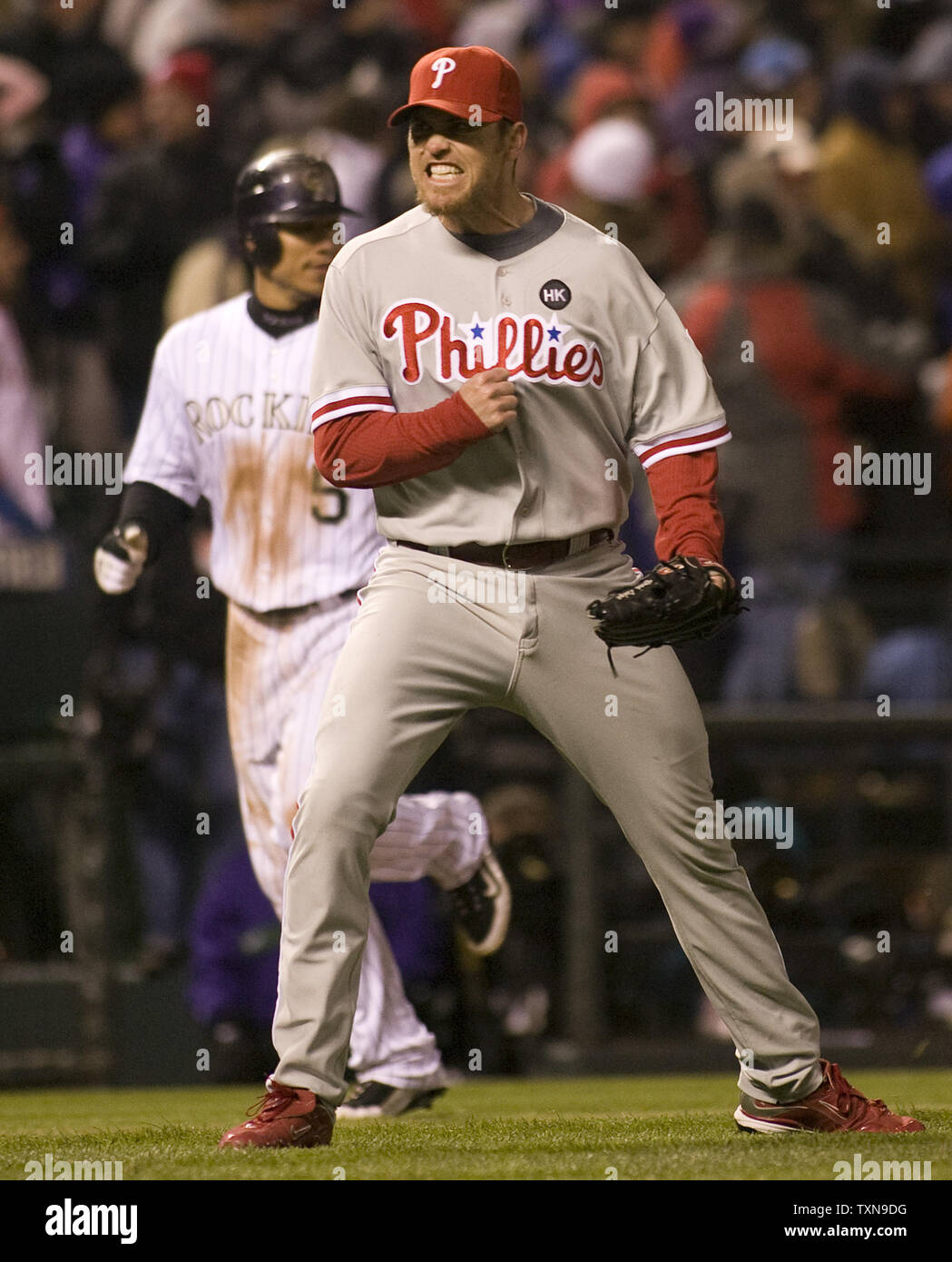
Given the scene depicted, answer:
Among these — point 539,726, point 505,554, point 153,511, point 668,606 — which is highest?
point 153,511

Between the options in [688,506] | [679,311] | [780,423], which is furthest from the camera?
A: [679,311]

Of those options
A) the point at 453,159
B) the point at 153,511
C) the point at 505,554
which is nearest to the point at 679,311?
the point at 153,511

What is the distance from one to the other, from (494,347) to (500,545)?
1.23ft

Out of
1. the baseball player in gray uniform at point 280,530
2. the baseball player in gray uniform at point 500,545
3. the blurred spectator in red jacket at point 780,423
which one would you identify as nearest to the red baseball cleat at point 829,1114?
the baseball player in gray uniform at point 500,545

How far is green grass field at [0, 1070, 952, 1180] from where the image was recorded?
3.47 meters

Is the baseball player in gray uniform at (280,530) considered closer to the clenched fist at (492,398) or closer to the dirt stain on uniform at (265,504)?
the dirt stain on uniform at (265,504)

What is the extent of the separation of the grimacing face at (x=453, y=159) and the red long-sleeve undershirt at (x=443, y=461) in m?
0.43

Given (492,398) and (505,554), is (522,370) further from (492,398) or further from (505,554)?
(505,554)

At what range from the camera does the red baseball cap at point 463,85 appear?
3.98m

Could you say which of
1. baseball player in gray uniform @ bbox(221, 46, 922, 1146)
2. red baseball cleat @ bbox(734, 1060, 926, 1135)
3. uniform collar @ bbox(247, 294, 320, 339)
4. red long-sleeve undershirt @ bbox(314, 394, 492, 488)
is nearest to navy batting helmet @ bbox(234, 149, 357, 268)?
uniform collar @ bbox(247, 294, 320, 339)

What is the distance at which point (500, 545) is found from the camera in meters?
4.01

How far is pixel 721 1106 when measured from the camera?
5.23 meters

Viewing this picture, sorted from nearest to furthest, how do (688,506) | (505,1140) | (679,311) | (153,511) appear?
1. (688,506)
2. (505,1140)
3. (153,511)
4. (679,311)
